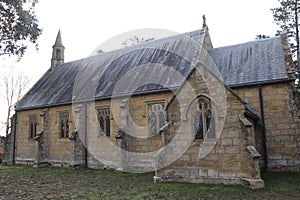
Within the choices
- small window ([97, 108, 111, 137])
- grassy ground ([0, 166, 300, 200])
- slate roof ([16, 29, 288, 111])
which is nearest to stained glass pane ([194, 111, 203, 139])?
grassy ground ([0, 166, 300, 200])

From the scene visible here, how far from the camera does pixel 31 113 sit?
74.6 feet

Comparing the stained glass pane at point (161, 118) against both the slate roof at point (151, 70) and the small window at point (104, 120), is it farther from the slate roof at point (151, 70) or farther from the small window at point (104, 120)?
the small window at point (104, 120)

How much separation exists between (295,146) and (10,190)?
14.0 meters

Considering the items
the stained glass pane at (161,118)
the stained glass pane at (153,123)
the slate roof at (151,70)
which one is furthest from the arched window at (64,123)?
the stained glass pane at (161,118)

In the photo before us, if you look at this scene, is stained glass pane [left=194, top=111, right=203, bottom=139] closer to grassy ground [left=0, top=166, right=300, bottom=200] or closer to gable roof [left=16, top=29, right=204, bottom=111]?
grassy ground [left=0, top=166, right=300, bottom=200]

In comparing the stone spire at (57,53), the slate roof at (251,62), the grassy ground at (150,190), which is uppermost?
the stone spire at (57,53)

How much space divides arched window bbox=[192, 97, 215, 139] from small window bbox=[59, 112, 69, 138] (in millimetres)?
12598

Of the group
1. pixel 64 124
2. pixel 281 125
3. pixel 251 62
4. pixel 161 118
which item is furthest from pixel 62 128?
pixel 281 125

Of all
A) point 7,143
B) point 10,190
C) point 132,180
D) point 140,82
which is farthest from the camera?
point 7,143

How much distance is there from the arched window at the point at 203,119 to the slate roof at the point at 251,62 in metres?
4.00

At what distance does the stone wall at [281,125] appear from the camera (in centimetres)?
1248

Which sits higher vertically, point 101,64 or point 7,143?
point 101,64

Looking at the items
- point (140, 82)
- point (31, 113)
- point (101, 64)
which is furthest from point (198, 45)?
point (31, 113)

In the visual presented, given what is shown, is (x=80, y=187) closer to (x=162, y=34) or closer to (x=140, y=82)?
(x=140, y=82)
